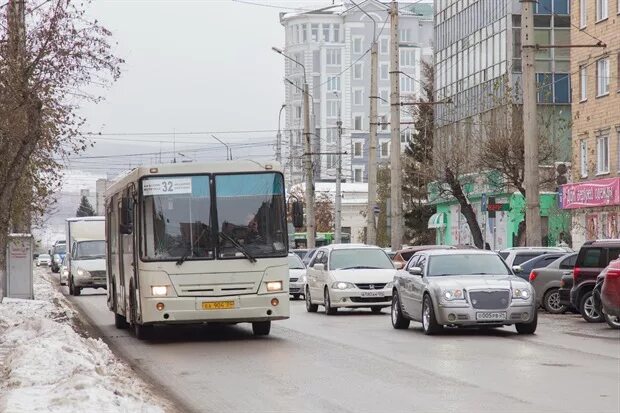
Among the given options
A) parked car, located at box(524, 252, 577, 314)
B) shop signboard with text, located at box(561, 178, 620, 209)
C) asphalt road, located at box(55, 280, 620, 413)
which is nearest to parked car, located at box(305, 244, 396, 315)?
parked car, located at box(524, 252, 577, 314)

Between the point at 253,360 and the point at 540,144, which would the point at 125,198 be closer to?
the point at 253,360

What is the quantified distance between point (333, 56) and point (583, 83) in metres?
109

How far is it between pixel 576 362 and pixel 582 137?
139ft

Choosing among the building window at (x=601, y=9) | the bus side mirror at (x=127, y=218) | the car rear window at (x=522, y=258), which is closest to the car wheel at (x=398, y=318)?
the bus side mirror at (x=127, y=218)

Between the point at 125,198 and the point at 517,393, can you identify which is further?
the point at 125,198

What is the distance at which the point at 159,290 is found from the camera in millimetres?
23125

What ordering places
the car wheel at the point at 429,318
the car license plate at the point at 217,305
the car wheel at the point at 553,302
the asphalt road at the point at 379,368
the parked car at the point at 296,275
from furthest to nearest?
the parked car at the point at 296,275 < the car wheel at the point at 553,302 < the car wheel at the point at 429,318 < the car license plate at the point at 217,305 < the asphalt road at the point at 379,368

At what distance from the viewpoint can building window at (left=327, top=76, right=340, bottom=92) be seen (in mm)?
167375

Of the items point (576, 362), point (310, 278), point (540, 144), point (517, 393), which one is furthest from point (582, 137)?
point (517, 393)

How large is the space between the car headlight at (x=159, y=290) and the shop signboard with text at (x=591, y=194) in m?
34.0

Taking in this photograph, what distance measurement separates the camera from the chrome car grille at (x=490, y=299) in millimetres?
24219

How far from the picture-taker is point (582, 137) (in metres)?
60.3

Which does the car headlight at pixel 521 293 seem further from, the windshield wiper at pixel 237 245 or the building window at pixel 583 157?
the building window at pixel 583 157

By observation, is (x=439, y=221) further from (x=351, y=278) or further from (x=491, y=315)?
(x=491, y=315)
